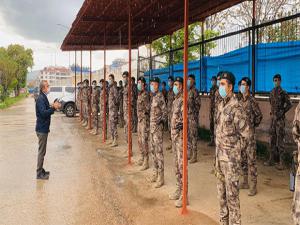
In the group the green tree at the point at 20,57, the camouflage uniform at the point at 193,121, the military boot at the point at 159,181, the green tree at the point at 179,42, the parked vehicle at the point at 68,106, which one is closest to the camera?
the military boot at the point at 159,181

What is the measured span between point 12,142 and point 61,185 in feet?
18.2

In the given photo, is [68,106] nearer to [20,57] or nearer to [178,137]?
[178,137]

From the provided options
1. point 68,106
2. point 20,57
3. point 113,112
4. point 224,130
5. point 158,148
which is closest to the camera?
point 224,130

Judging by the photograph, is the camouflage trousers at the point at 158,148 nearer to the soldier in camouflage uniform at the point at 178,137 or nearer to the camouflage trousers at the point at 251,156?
the soldier in camouflage uniform at the point at 178,137

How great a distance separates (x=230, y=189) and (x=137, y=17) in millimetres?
6994

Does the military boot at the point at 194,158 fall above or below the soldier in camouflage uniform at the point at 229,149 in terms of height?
below

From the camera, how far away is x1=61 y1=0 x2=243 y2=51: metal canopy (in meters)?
8.30

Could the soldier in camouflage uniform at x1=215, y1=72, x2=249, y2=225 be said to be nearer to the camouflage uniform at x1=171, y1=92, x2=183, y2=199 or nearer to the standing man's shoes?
the camouflage uniform at x1=171, y1=92, x2=183, y2=199

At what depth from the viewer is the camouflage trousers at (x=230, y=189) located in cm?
386

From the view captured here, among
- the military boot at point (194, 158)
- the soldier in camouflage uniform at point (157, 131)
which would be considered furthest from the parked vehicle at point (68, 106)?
the soldier in camouflage uniform at point (157, 131)

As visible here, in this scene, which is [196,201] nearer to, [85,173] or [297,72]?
[85,173]

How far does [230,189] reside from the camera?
387 centimetres

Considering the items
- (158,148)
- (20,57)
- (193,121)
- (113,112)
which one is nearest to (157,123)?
(158,148)

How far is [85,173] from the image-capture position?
7262 mm
